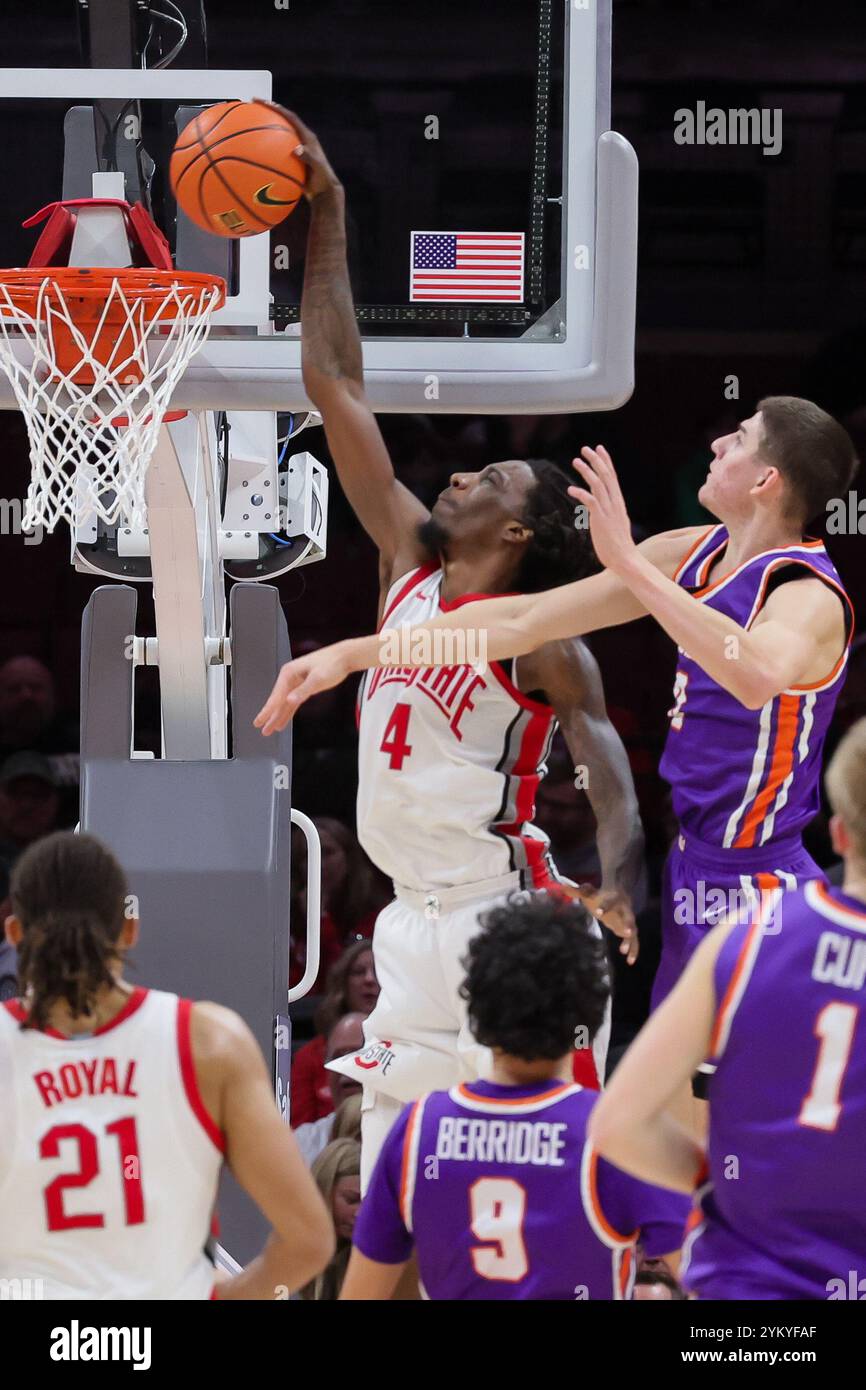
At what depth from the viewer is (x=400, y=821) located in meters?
4.14

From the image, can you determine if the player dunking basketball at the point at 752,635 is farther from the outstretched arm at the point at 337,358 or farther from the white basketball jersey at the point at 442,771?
the outstretched arm at the point at 337,358

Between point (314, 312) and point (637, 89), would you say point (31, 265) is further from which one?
point (637, 89)

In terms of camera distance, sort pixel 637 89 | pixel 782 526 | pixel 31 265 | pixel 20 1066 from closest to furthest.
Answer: pixel 20 1066 < pixel 782 526 < pixel 31 265 < pixel 637 89

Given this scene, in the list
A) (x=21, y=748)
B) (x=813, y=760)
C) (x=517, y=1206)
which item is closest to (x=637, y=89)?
(x=21, y=748)

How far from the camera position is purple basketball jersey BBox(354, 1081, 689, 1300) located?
8.86 ft

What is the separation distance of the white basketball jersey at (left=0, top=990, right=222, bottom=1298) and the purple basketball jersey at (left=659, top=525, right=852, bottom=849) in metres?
1.62

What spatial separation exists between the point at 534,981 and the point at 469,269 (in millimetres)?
2339

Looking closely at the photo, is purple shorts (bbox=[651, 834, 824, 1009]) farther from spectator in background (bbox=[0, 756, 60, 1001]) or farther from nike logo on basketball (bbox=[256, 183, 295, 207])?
spectator in background (bbox=[0, 756, 60, 1001])

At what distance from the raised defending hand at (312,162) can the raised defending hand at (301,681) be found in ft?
3.50

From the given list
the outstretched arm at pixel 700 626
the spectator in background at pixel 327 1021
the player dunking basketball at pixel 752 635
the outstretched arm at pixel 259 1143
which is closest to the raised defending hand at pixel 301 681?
the player dunking basketball at pixel 752 635

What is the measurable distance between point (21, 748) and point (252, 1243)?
133 inches

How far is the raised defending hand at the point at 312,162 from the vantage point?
13.4 feet

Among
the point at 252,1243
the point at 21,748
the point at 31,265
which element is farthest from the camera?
the point at 21,748

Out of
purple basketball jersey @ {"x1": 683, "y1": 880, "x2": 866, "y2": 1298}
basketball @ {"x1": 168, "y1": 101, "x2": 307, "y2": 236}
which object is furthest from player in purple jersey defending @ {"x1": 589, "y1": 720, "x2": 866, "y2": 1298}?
basketball @ {"x1": 168, "y1": 101, "x2": 307, "y2": 236}
